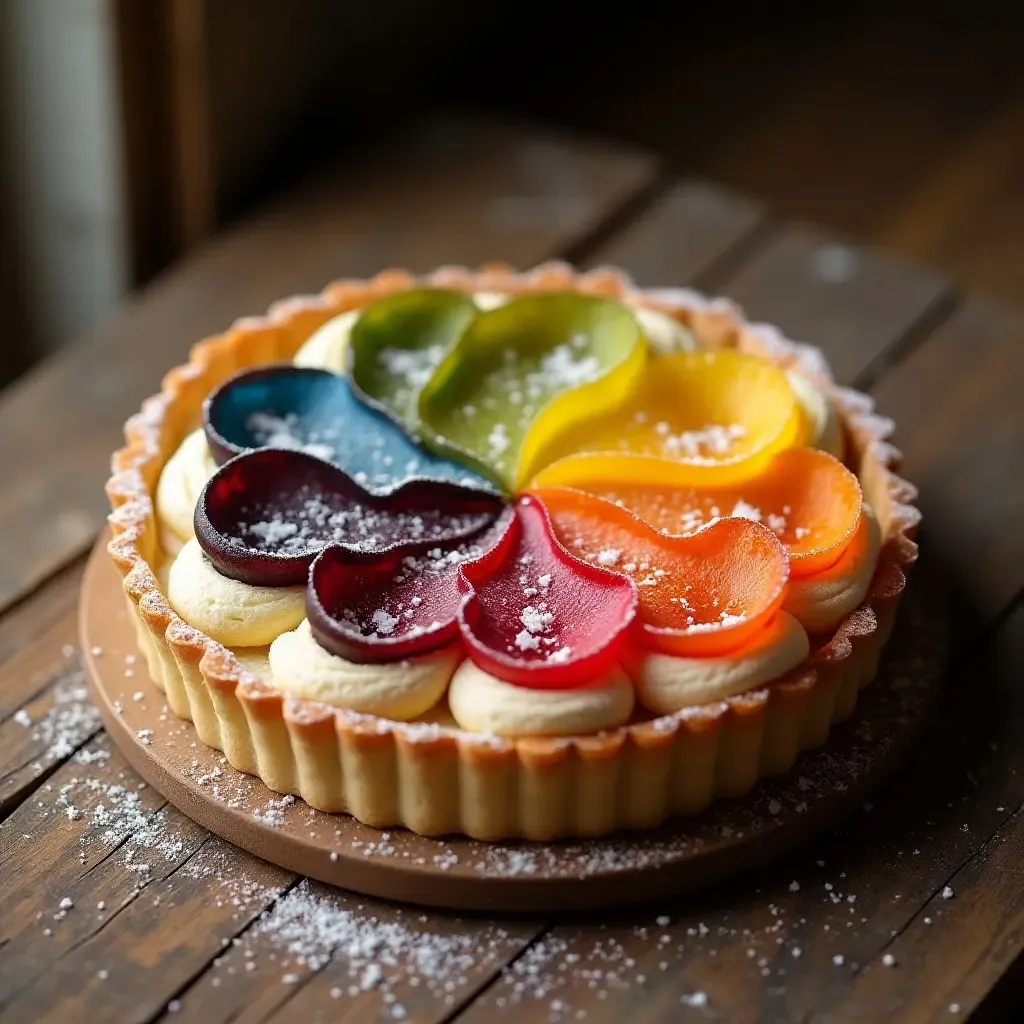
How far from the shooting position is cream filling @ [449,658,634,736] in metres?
2.12

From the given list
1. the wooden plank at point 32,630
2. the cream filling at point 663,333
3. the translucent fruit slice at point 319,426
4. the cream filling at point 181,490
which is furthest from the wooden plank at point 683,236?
the wooden plank at point 32,630

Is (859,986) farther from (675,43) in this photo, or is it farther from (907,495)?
(675,43)

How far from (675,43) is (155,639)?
297 cm

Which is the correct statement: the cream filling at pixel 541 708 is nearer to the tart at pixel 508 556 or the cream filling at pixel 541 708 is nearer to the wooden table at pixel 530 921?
the tart at pixel 508 556

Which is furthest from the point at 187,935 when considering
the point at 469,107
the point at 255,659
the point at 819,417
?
the point at 469,107

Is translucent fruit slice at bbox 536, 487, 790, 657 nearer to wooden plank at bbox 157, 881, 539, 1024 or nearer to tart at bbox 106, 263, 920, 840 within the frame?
tart at bbox 106, 263, 920, 840

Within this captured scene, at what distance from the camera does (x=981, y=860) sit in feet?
7.47

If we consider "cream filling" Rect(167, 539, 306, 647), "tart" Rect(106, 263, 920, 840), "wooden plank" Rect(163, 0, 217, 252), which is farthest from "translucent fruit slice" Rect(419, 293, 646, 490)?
"wooden plank" Rect(163, 0, 217, 252)

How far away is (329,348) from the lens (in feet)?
8.84

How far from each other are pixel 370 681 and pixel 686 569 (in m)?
0.48

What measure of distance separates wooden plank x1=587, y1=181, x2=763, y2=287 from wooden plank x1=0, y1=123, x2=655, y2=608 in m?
0.08

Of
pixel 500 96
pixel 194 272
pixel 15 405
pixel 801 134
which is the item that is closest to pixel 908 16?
pixel 801 134

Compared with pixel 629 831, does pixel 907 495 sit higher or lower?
higher

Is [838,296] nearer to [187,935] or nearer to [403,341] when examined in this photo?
[403,341]
